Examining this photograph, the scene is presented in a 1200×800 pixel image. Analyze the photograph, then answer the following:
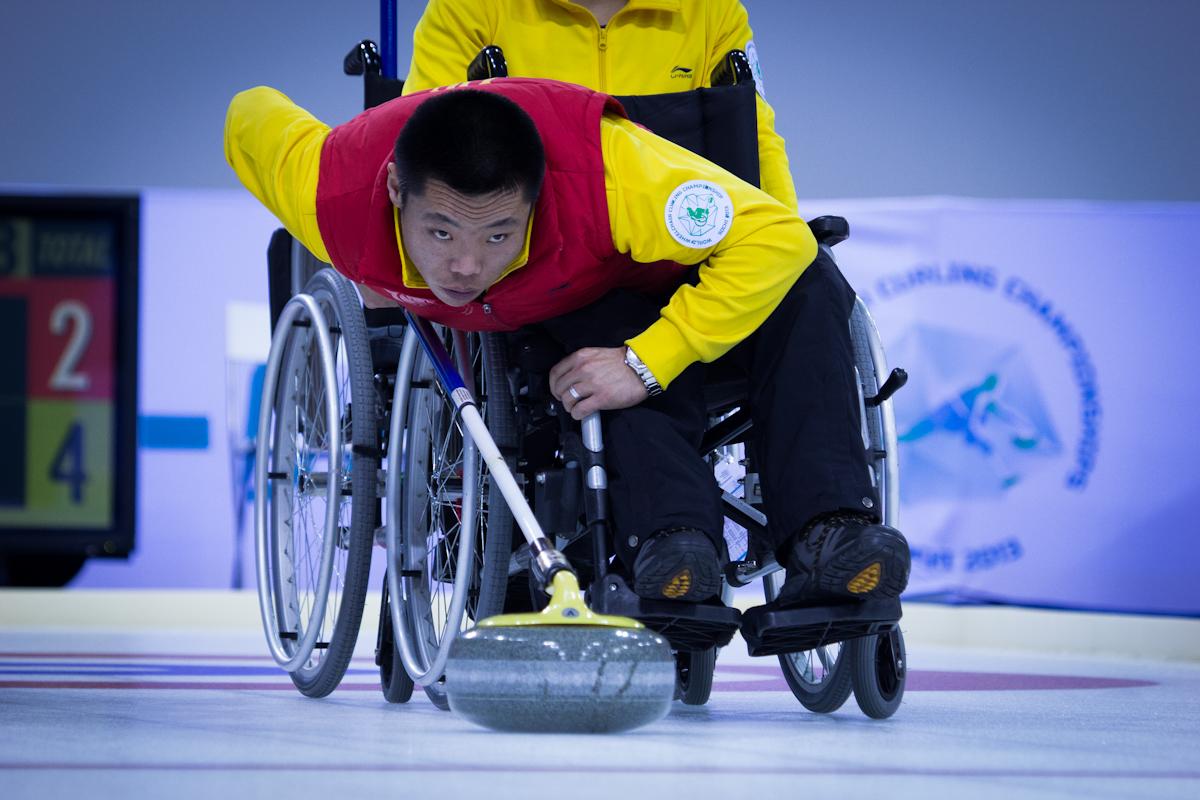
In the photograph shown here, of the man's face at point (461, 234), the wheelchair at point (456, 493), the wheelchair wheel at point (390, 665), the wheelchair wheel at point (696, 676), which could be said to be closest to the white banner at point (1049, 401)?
the wheelchair at point (456, 493)

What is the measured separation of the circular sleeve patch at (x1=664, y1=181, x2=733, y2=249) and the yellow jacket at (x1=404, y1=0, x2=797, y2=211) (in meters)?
0.50

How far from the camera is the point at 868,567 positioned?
5.33ft

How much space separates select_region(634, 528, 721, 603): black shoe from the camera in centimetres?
160

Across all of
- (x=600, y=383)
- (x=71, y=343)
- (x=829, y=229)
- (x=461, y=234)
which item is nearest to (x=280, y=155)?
(x=461, y=234)

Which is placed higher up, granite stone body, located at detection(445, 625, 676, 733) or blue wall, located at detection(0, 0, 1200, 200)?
blue wall, located at detection(0, 0, 1200, 200)

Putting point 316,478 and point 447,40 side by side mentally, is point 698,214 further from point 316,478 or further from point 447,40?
point 316,478

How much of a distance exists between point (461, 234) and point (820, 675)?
1.05 meters

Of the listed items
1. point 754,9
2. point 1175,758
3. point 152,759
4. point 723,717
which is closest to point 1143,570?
point 754,9

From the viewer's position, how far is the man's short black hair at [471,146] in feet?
5.16

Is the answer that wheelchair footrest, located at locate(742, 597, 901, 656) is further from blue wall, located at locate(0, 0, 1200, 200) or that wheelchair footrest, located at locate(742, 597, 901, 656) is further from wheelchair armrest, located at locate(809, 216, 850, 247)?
blue wall, located at locate(0, 0, 1200, 200)

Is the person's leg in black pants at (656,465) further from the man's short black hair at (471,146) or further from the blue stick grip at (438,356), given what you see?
the man's short black hair at (471,146)

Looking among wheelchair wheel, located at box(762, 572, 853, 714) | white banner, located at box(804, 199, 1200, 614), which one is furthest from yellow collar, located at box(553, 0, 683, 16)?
white banner, located at box(804, 199, 1200, 614)

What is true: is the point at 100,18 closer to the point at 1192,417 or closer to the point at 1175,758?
the point at 1192,417

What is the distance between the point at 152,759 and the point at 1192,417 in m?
3.86
